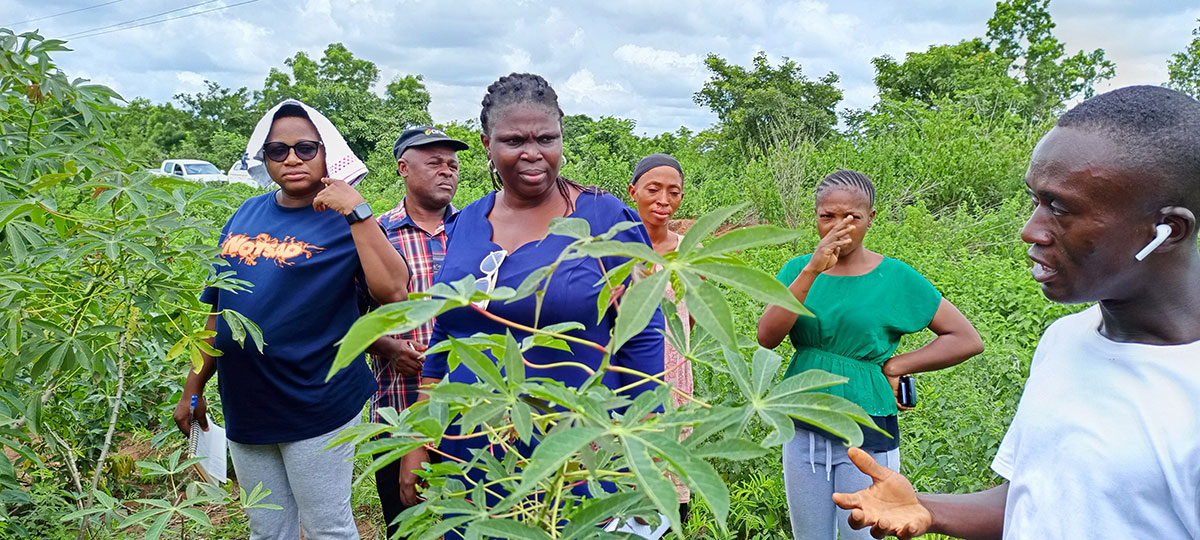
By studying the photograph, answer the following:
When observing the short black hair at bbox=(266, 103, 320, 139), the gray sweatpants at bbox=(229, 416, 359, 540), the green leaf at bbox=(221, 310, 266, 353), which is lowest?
the gray sweatpants at bbox=(229, 416, 359, 540)

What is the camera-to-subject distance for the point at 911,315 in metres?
2.04

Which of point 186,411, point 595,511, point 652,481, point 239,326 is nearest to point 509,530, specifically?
point 595,511

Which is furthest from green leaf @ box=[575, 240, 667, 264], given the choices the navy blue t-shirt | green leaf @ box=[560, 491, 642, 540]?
the navy blue t-shirt

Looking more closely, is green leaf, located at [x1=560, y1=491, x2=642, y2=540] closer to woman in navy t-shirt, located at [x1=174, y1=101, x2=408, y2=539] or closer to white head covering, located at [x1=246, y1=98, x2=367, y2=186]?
woman in navy t-shirt, located at [x1=174, y1=101, x2=408, y2=539]

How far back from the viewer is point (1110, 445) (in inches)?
36.5

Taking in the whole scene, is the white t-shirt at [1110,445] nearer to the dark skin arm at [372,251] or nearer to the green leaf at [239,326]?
the dark skin arm at [372,251]

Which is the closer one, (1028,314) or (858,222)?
(858,222)

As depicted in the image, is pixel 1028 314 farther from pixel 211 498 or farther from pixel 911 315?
pixel 211 498

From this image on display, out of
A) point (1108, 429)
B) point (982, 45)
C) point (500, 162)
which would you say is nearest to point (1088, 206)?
point (1108, 429)

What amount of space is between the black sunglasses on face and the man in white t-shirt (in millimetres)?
1713

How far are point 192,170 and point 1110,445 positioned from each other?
20709 millimetres

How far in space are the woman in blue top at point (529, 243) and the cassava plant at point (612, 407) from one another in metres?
0.53

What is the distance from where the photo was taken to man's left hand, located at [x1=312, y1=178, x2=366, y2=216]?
1944 millimetres

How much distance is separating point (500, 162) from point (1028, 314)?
309 cm
